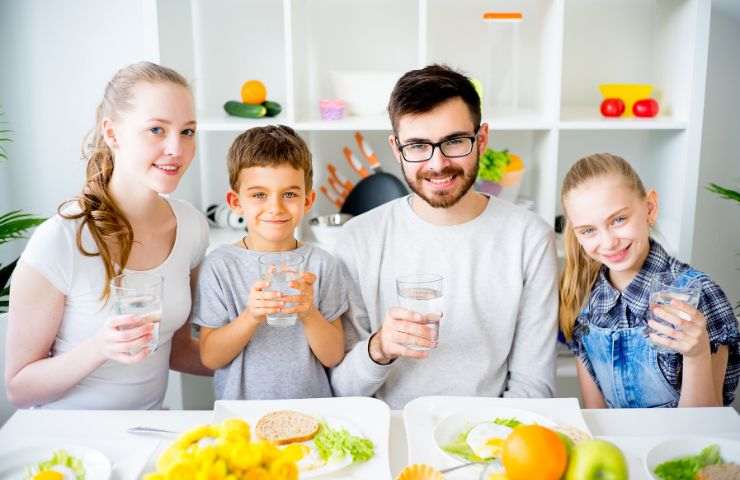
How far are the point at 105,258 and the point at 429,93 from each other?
89 centimetres

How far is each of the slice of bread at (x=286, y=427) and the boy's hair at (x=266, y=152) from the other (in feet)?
2.06

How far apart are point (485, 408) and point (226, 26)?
6.98 ft

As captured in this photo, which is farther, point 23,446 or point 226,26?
point 226,26

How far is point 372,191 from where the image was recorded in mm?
2785

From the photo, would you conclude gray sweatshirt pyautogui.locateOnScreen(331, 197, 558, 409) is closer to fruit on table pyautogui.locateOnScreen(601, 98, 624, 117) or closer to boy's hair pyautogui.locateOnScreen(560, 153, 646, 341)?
boy's hair pyautogui.locateOnScreen(560, 153, 646, 341)

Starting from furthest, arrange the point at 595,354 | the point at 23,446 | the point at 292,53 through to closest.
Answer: the point at 292,53 < the point at 595,354 < the point at 23,446

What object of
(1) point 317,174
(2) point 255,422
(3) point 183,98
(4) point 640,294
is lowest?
(2) point 255,422

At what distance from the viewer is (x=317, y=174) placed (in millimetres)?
2980

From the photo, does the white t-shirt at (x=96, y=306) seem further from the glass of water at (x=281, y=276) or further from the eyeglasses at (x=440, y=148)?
the eyeglasses at (x=440, y=148)

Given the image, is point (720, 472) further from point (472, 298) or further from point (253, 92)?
point (253, 92)

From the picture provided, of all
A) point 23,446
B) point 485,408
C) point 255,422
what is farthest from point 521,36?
point 23,446

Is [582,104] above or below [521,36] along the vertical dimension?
below

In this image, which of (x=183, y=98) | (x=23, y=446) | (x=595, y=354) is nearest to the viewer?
(x=23, y=446)

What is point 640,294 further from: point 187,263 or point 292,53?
point 292,53
